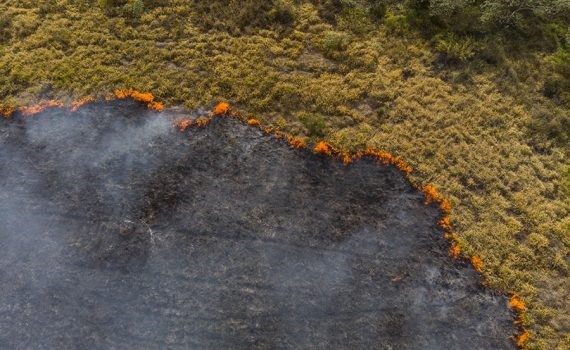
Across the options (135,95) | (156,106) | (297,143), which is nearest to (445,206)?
(297,143)

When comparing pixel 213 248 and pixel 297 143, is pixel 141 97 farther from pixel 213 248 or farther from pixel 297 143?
pixel 213 248

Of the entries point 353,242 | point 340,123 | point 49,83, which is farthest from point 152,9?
point 353,242

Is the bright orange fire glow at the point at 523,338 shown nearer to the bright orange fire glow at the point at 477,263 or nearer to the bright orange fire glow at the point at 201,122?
the bright orange fire glow at the point at 477,263

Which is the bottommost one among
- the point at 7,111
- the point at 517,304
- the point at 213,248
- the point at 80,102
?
the point at 213,248

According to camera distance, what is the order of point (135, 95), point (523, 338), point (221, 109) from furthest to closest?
point (135, 95), point (221, 109), point (523, 338)

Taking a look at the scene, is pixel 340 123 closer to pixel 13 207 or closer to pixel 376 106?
pixel 376 106

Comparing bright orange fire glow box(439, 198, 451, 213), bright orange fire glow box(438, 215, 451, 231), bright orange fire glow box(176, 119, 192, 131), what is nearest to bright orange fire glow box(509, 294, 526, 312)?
bright orange fire glow box(438, 215, 451, 231)

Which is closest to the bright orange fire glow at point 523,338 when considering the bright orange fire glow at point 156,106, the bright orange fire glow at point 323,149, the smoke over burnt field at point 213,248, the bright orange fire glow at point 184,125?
the smoke over burnt field at point 213,248
